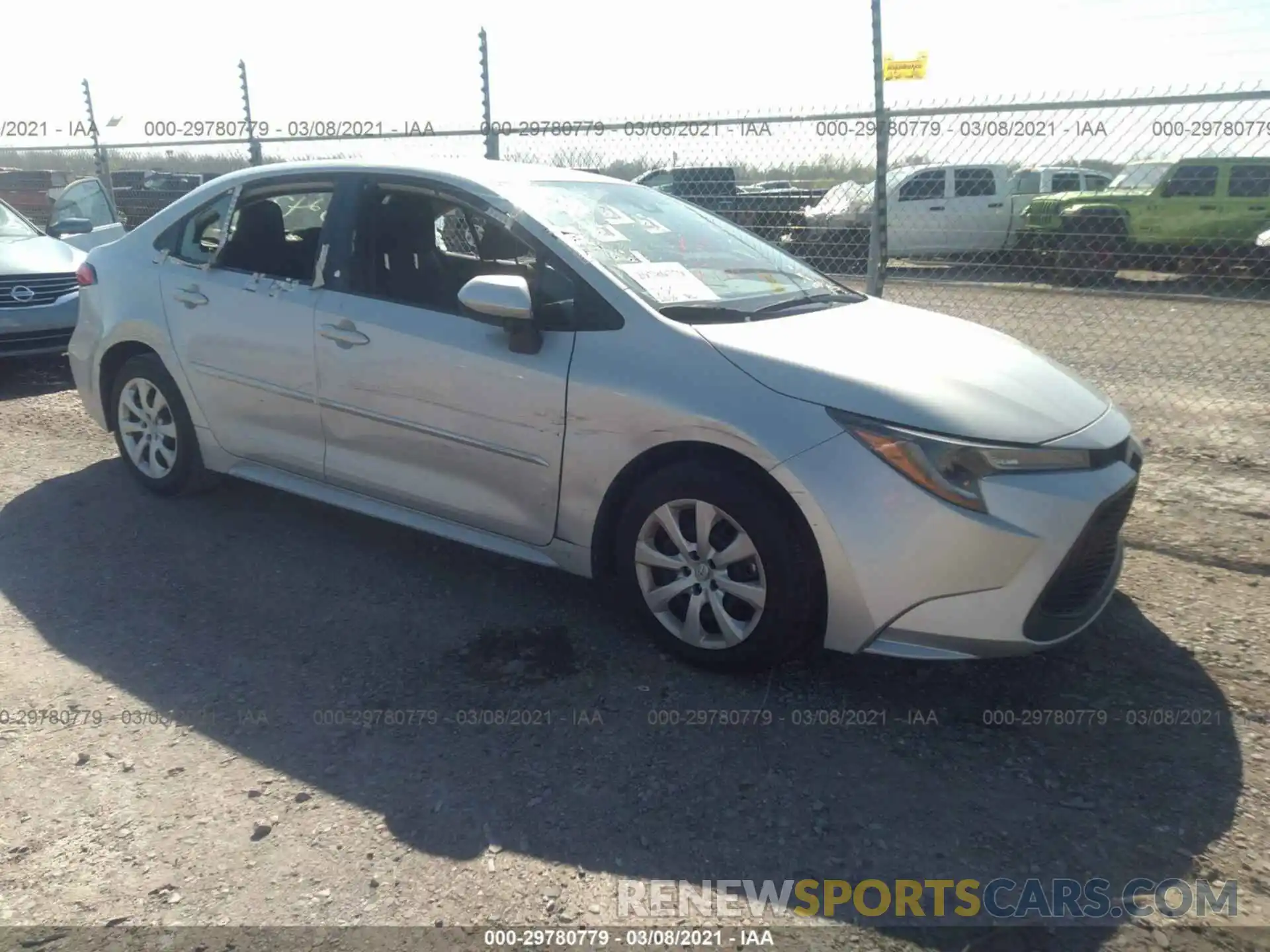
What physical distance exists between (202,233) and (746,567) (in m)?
3.15

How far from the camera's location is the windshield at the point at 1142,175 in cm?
758

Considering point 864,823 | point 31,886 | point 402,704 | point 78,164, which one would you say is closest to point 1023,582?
point 864,823

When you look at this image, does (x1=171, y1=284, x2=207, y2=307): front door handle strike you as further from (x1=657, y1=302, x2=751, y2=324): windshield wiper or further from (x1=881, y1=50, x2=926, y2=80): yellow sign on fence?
(x1=881, y1=50, x2=926, y2=80): yellow sign on fence


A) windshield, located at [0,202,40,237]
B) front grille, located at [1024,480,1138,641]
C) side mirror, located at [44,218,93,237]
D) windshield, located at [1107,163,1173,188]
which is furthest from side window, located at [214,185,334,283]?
windshield, located at [1107,163,1173,188]

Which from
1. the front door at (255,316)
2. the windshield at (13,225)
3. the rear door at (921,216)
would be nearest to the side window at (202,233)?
the front door at (255,316)

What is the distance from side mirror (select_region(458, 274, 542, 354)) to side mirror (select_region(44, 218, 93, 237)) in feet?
22.2

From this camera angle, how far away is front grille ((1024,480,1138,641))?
3037 mm

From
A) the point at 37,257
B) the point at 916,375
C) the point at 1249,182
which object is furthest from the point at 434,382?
the point at 1249,182

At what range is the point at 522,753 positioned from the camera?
3.00m

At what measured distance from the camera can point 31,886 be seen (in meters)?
2.45

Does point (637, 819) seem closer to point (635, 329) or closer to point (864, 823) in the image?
point (864, 823)

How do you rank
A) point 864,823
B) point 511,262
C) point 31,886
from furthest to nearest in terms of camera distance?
point 511,262, point 864,823, point 31,886

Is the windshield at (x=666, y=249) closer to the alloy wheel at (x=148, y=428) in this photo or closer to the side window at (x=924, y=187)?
the alloy wheel at (x=148, y=428)

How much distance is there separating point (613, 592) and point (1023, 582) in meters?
1.64
